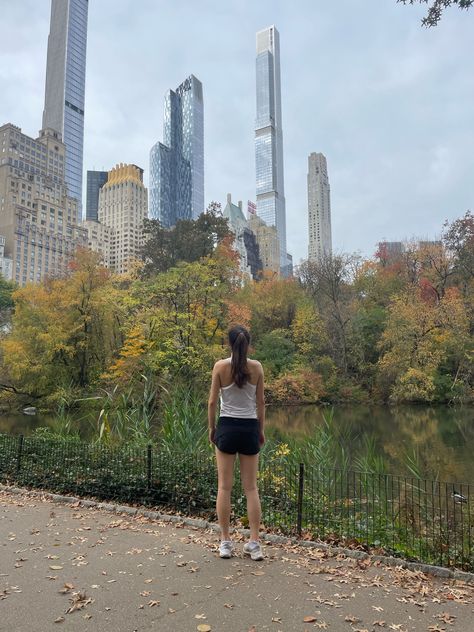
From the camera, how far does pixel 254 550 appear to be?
355cm

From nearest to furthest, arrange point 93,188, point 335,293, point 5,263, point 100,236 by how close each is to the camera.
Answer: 1. point 335,293
2. point 5,263
3. point 100,236
4. point 93,188

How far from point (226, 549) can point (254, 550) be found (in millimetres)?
200

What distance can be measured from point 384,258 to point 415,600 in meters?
40.9

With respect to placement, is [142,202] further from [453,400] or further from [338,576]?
[338,576]

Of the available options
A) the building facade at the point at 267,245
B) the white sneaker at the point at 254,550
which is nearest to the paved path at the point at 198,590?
the white sneaker at the point at 254,550

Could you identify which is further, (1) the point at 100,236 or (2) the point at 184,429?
(1) the point at 100,236

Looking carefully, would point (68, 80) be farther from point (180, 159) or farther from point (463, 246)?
point (463, 246)

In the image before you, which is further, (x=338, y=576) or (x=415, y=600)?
(x=338, y=576)

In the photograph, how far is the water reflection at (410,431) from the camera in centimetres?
1114

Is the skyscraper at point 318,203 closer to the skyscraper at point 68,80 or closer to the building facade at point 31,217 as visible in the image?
the building facade at point 31,217

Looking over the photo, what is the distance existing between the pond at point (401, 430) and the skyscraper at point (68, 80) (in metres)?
144

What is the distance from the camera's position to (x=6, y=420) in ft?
73.4

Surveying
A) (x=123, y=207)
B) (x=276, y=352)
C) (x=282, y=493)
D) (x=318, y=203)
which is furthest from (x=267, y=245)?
(x=282, y=493)

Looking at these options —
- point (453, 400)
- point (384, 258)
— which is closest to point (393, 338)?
point (453, 400)
